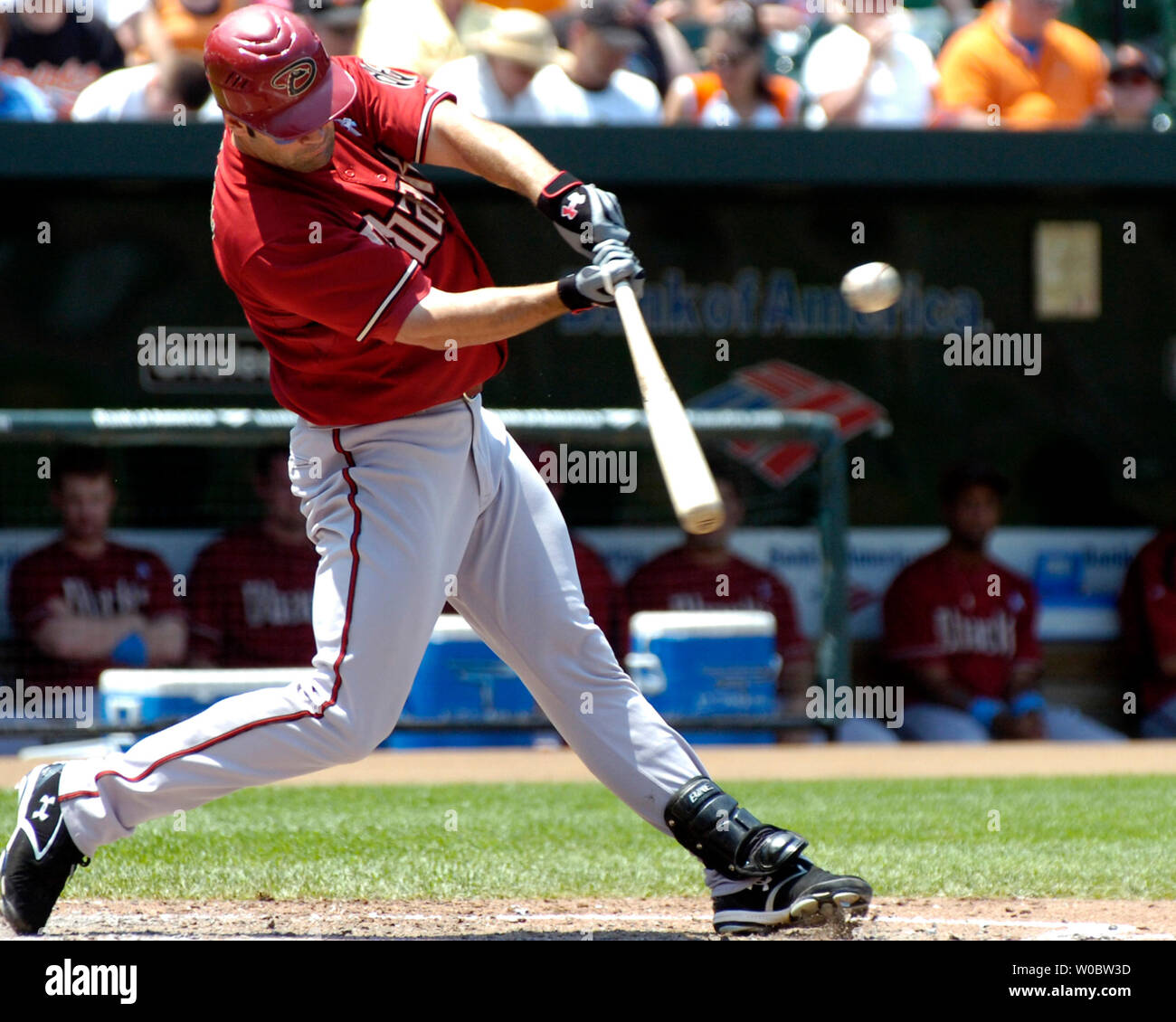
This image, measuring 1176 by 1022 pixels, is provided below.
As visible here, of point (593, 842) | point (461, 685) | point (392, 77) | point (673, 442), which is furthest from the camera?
point (461, 685)

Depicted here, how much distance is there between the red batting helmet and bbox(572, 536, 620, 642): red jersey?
399 centimetres

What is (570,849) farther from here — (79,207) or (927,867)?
(79,207)

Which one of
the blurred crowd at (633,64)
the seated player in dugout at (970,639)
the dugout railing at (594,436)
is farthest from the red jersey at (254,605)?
the seated player in dugout at (970,639)

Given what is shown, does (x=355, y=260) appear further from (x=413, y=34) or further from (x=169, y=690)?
(x=413, y=34)

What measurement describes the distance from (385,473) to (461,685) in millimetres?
3491

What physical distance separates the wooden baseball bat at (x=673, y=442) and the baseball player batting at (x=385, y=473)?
8 cm

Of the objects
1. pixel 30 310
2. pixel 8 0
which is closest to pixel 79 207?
pixel 30 310

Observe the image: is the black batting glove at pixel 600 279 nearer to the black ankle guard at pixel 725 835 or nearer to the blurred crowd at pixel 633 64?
the black ankle guard at pixel 725 835

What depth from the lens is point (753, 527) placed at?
7.18m

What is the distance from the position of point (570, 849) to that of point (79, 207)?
162 inches

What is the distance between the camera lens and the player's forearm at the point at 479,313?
2666 mm

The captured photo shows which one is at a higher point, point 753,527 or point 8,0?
point 8,0

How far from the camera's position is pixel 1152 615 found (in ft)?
23.1

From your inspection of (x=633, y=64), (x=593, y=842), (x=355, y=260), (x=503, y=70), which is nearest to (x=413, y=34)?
(x=503, y=70)
